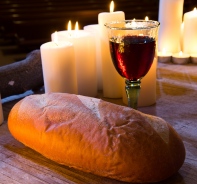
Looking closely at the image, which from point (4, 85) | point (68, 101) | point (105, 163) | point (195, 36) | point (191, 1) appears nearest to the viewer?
point (105, 163)

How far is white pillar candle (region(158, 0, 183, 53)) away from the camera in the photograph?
64.4 inches

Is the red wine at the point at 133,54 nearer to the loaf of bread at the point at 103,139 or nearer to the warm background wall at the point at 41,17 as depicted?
the loaf of bread at the point at 103,139

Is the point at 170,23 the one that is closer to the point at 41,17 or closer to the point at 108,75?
the point at 108,75

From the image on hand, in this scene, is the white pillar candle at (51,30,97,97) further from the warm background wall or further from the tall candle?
the warm background wall

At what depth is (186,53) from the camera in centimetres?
165

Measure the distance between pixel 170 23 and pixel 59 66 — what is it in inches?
30.7

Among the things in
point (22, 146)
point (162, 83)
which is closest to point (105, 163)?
point (22, 146)

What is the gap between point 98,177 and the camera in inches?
29.8

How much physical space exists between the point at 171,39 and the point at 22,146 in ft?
3.37

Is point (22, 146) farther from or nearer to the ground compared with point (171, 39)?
nearer to the ground

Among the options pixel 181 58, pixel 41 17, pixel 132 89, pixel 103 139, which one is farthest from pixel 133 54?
pixel 41 17

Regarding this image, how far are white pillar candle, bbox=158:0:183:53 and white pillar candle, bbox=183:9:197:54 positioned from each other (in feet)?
0.15

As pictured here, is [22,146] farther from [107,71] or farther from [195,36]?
[195,36]


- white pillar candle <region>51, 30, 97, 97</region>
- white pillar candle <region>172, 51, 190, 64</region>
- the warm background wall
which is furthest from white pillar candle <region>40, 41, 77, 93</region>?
the warm background wall
